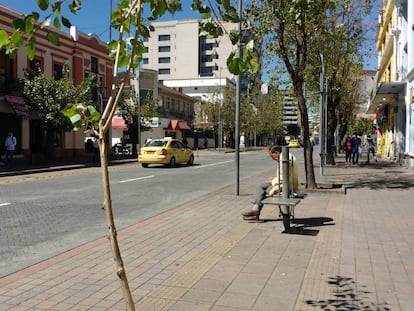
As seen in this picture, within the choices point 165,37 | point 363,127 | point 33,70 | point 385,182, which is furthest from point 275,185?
point 165,37

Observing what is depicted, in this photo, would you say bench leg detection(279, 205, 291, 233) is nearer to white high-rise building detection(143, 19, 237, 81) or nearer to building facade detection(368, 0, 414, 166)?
Result: building facade detection(368, 0, 414, 166)

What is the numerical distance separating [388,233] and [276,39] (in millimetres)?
8063

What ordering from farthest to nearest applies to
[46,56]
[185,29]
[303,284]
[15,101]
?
[185,29] < [46,56] < [15,101] < [303,284]

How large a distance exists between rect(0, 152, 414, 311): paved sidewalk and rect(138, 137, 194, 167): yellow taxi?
1599 centimetres

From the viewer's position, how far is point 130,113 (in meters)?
38.4

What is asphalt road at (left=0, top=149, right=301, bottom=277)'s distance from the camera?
7.01 m

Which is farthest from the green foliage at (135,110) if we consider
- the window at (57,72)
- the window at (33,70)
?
the window at (33,70)

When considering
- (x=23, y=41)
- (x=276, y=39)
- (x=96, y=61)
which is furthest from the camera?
(x=96, y=61)

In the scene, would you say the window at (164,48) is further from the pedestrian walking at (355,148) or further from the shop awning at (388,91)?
the pedestrian walking at (355,148)

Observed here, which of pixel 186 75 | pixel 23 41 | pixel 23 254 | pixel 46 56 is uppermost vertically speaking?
pixel 186 75

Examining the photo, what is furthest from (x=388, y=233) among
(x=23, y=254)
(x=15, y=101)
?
(x=15, y=101)

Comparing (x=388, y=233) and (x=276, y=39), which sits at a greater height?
(x=276, y=39)

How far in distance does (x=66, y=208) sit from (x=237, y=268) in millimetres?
5988

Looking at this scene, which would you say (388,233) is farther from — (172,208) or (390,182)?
(390,182)
